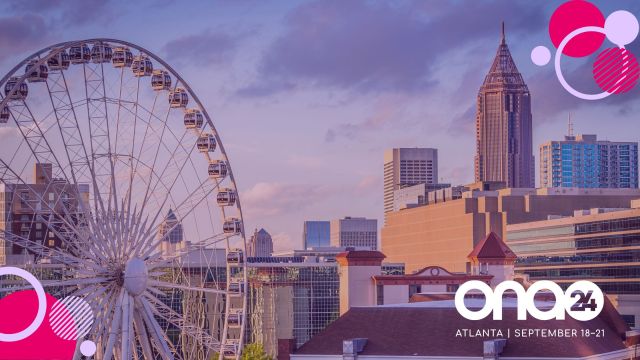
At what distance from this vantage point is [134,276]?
308 feet

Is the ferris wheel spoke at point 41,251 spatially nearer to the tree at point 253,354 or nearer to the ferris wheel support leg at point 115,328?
the ferris wheel support leg at point 115,328

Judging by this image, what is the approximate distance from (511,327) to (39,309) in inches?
1232

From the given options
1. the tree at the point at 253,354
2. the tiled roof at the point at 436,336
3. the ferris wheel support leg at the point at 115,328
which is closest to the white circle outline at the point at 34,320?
the ferris wheel support leg at the point at 115,328

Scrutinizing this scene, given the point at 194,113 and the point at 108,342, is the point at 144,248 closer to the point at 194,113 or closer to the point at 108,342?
the point at 108,342

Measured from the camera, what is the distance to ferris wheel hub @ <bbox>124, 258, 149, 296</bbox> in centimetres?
9400

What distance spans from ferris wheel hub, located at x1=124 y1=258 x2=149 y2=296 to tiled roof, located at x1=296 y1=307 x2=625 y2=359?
23.1 meters

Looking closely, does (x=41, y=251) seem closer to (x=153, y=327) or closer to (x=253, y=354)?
(x=153, y=327)

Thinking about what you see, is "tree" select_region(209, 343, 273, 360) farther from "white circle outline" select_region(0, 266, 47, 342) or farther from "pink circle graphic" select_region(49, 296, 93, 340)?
"pink circle graphic" select_region(49, 296, 93, 340)

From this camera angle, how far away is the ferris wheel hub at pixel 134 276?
3701 inches

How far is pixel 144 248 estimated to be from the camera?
96.1 metres

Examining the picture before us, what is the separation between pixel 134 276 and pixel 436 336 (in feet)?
89.4

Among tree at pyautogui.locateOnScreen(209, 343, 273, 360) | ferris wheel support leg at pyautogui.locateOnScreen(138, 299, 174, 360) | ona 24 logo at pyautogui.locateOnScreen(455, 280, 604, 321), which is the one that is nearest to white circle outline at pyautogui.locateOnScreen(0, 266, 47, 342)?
ferris wheel support leg at pyautogui.locateOnScreen(138, 299, 174, 360)

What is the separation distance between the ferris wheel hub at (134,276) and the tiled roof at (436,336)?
2307 cm

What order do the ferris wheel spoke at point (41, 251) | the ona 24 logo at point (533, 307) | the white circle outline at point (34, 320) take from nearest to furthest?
the ferris wheel spoke at point (41, 251) < the white circle outline at point (34, 320) < the ona 24 logo at point (533, 307)
